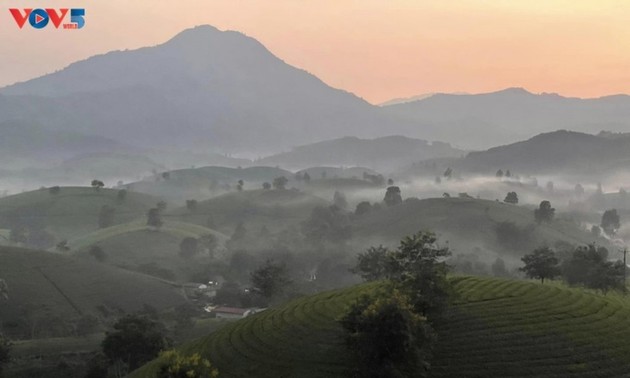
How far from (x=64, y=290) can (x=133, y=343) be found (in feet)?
261

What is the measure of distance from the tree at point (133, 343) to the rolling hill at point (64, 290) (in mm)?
49472

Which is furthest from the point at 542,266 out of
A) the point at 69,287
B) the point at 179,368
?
the point at 69,287

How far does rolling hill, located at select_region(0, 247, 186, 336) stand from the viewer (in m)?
130

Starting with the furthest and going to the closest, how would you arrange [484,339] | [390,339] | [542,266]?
[542,266], [484,339], [390,339]

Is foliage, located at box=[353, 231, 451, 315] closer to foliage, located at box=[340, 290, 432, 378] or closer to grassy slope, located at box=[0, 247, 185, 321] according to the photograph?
foliage, located at box=[340, 290, 432, 378]

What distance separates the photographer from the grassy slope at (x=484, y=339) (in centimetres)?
5431

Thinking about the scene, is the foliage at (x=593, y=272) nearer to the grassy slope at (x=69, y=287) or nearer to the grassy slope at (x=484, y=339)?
the grassy slope at (x=484, y=339)

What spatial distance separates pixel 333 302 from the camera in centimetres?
7381

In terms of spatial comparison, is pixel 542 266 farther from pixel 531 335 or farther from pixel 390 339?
pixel 390 339

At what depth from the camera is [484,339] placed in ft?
191

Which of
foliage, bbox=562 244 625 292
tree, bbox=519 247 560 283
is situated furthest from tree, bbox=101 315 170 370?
foliage, bbox=562 244 625 292

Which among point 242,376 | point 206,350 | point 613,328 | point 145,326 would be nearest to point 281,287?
point 145,326

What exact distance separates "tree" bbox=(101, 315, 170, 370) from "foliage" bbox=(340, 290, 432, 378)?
41627mm

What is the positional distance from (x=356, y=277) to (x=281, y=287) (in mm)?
65751
